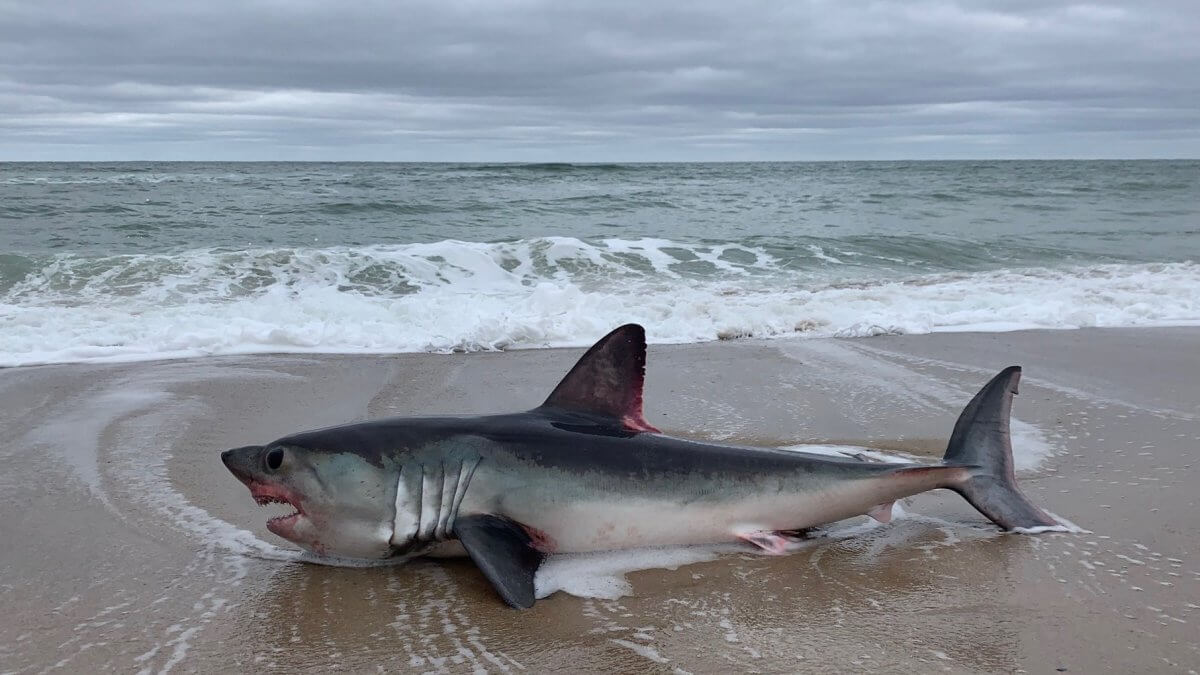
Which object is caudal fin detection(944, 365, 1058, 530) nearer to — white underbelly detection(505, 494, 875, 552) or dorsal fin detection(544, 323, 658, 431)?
white underbelly detection(505, 494, 875, 552)

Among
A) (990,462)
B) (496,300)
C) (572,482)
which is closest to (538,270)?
(496,300)

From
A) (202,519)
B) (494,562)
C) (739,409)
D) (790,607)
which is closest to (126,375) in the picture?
(202,519)

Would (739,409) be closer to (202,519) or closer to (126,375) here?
(202,519)

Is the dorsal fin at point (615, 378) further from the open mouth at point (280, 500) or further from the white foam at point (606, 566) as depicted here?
the open mouth at point (280, 500)

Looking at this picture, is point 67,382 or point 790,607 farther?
point 67,382

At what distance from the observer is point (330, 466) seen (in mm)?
3314

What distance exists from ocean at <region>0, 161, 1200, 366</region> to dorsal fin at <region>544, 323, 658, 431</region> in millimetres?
4947

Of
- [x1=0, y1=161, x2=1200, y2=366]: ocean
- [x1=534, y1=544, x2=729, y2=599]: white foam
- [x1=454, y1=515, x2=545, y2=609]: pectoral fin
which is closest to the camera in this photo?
[x1=454, y1=515, x2=545, y2=609]: pectoral fin

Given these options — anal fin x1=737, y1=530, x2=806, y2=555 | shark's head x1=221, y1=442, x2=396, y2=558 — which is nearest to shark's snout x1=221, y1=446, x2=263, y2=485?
shark's head x1=221, y1=442, x2=396, y2=558

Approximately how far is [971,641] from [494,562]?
148 centimetres

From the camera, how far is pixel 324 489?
10.8 feet

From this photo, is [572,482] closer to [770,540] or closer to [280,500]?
[770,540]

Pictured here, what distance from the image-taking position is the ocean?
363 inches

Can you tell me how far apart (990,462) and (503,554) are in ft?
6.33
